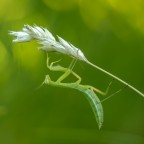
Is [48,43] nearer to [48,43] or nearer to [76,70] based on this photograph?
[48,43]

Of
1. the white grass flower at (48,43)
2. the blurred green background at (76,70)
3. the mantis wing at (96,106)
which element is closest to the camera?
the white grass flower at (48,43)

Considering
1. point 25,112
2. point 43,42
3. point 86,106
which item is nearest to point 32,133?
point 25,112

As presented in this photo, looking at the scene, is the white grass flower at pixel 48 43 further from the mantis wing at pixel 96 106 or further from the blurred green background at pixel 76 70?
the blurred green background at pixel 76 70

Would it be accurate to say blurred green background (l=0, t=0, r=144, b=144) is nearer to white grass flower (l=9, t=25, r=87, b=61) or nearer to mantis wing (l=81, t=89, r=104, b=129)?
mantis wing (l=81, t=89, r=104, b=129)

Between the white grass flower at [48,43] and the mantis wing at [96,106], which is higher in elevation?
the white grass flower at [48,43]

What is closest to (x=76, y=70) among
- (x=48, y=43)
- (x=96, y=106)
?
(x=96, y=106)

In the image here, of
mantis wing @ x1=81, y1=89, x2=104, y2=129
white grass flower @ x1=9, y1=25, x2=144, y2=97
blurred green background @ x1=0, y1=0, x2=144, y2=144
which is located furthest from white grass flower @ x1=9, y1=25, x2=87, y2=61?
blurred green background @ x1=0, y1=0, x2=144, y2=144

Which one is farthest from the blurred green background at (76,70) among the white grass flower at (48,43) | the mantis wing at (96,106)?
the white grass flower at (48,43)

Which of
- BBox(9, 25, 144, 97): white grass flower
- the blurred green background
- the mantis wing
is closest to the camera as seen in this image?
BBox(9, 25, 144, 97): white grass flower
